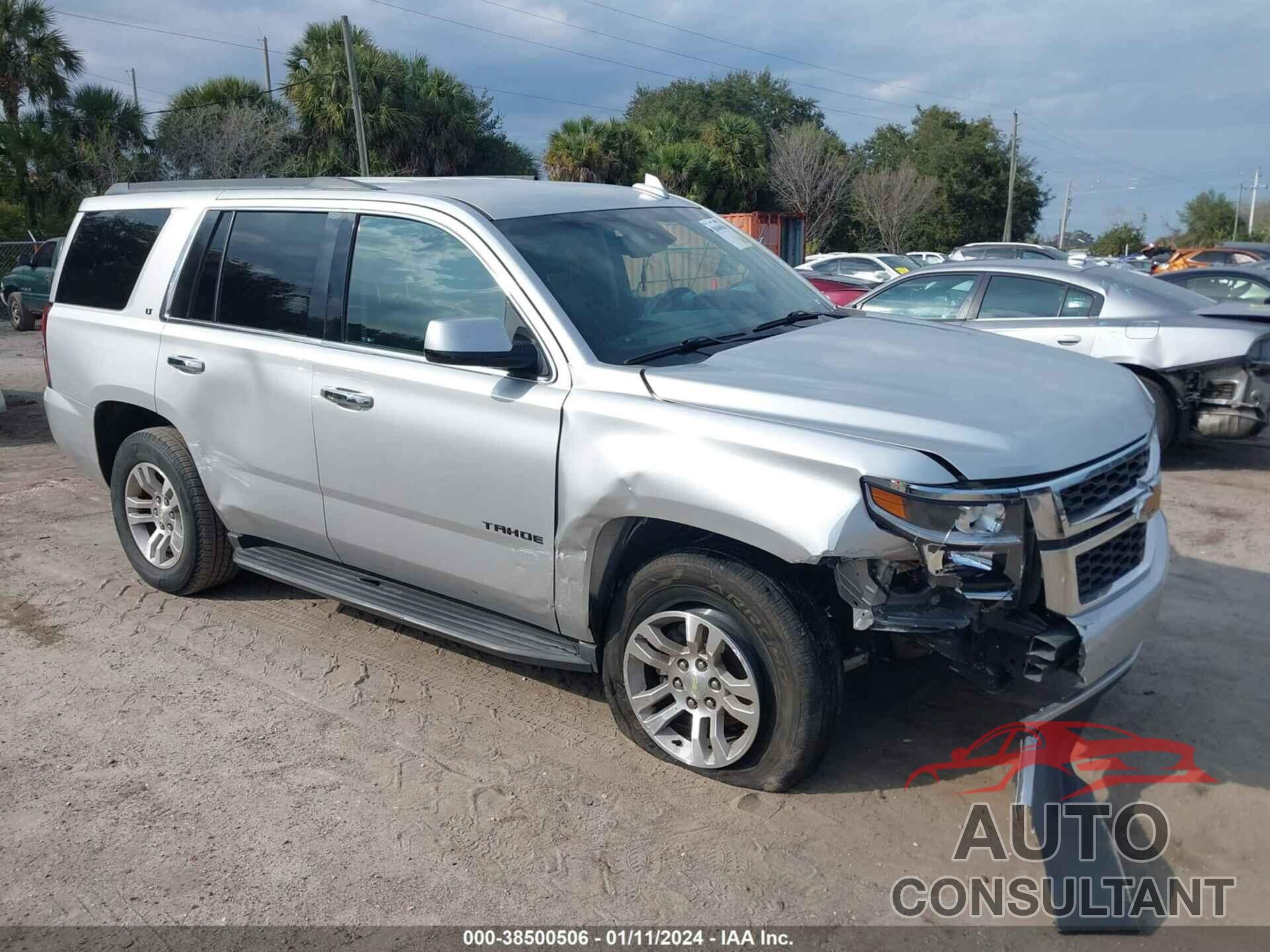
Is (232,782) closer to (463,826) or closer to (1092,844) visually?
(463,826)

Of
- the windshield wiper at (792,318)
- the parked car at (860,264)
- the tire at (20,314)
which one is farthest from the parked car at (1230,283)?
the tire at (20,314)

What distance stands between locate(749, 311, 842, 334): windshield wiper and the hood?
0.14m

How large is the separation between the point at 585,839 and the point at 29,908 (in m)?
1.67

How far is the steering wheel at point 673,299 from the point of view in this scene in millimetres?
4223

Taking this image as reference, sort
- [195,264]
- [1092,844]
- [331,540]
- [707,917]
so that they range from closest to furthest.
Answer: [707,917]
[1092,844]
[331,540]
[195,264]

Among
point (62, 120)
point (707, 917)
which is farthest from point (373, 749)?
point (62, 120)

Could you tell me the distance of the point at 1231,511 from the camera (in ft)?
23.0

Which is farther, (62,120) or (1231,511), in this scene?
(62,120)

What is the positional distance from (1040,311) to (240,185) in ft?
20.3

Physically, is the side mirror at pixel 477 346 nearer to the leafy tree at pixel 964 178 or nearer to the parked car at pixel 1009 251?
the parked car at pixel 1009 251

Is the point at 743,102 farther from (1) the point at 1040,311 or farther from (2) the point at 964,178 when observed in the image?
(1) the point at 1040,311

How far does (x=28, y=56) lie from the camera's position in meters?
29.6

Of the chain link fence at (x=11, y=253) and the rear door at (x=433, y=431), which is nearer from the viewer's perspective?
the rear door at (x=433, y=431)

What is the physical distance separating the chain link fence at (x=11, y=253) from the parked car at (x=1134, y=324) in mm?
25573
